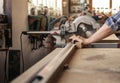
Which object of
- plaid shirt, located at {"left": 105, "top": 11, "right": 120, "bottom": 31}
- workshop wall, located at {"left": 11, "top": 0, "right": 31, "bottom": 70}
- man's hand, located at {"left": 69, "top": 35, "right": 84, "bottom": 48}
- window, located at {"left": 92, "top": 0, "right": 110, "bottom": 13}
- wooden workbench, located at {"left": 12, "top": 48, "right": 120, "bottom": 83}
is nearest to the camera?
wooden workbench, located at {"left": 12, "top": 48, "right": 120, "bottom": 83}

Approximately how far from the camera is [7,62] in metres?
3.02

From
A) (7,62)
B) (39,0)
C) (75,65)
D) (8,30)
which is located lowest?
(7,62)

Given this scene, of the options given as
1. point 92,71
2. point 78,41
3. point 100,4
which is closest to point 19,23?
point 78,41

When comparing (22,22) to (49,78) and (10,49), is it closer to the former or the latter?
(10,49)

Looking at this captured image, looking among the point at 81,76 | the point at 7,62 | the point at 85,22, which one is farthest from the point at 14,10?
the point at 81,76

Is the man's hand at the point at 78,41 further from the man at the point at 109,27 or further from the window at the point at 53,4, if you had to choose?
the window at the point at 53,4

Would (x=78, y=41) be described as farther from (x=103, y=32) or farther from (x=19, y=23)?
(x=19, y=23)

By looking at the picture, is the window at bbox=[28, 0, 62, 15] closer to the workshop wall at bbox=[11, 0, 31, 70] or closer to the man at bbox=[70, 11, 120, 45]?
the workshop wall at bbox=[11, 0, 31, 70]

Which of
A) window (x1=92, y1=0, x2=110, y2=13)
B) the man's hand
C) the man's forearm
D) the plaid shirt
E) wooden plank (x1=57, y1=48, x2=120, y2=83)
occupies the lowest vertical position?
wooden plank (x1=57, y1=48, x2=120, y2=83)

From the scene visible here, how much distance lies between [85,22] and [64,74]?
1.39 metres

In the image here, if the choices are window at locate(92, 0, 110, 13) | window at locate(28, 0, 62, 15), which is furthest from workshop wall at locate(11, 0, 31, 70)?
window at locate(92, 0, 110, 13)

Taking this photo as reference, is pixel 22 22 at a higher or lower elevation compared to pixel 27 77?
higher

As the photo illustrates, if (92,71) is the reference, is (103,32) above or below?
above

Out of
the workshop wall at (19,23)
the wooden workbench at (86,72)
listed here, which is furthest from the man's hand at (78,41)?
the workshop wall at (19,23)
